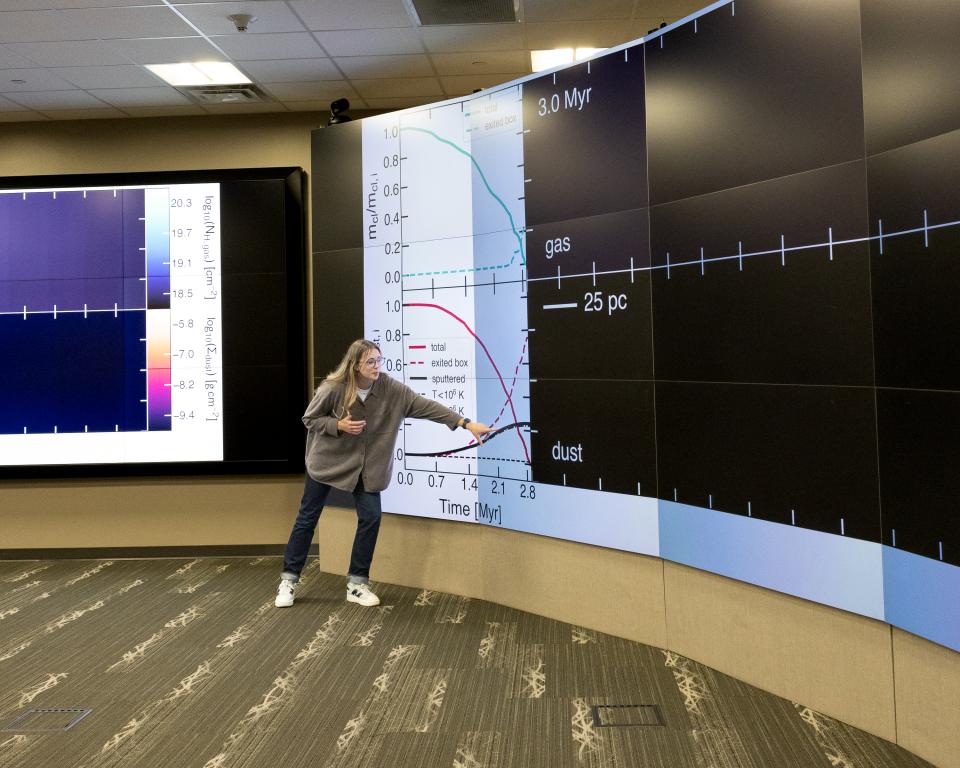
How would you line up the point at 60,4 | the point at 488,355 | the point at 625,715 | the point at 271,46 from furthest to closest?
the point at 271,46
the point at 488,355
the point at 60,4
the point at 625,715

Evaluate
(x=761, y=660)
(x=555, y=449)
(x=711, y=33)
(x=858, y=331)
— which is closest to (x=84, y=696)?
(x=555, y=449)

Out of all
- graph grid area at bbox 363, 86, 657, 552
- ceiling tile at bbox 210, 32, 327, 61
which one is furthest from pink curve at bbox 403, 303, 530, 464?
ceiling tile at bbox 210, 32, 327, 61

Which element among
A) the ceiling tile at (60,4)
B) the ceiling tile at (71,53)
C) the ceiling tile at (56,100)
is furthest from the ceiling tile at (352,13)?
the ceiling tile at (56,100)

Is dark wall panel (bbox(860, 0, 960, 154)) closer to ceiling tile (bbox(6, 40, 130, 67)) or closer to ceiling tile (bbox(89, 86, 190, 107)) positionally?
ceiling tile (bbox(6, 40, 130, 67))

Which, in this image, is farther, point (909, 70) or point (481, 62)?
point (481, 62)

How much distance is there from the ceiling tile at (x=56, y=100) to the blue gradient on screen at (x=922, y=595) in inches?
200

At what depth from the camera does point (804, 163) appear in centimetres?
294

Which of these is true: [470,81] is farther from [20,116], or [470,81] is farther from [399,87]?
[20,116]

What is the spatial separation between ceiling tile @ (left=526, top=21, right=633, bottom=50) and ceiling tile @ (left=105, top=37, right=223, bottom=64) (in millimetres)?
1714

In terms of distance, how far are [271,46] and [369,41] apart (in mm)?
526

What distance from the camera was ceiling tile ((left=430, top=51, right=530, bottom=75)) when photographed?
4.68 meters

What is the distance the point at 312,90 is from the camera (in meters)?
5.28

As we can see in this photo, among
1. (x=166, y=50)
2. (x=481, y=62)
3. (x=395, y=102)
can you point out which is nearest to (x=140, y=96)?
(x=166, y=50)

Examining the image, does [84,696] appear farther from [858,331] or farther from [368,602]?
[858,331]
